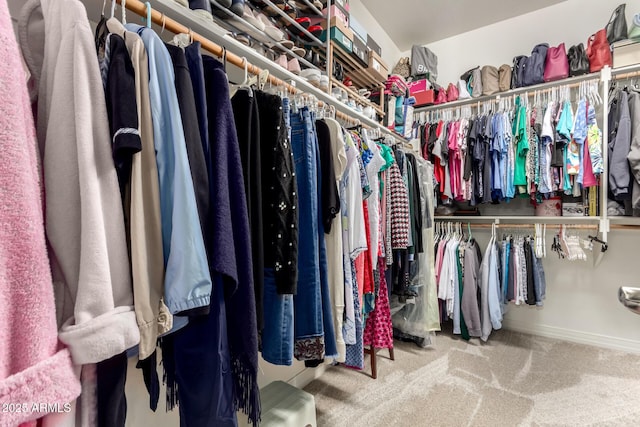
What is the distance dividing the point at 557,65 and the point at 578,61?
5.1 inches

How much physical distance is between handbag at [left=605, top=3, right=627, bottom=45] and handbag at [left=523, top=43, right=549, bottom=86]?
38cm

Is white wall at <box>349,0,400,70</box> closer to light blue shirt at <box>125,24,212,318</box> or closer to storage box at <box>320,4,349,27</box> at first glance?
storage box at <box>320,4,349,27</box>

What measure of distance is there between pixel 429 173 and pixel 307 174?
1545 mm

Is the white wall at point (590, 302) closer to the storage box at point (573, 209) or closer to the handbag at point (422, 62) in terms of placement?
the storage box at point (573, 209)

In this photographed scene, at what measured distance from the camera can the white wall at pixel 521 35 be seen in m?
2.42

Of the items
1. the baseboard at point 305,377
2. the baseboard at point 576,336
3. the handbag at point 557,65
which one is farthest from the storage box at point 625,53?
the baseboard at point 305,377

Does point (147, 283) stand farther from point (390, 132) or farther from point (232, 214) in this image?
point (390, 132)

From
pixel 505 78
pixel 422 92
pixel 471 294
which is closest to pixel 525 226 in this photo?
pixel 471 294

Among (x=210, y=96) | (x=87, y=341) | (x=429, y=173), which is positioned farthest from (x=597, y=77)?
(x=87, y=341)

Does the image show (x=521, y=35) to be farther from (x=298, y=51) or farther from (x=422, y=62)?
(x=298, y=51)

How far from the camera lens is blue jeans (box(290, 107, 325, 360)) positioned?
93cm

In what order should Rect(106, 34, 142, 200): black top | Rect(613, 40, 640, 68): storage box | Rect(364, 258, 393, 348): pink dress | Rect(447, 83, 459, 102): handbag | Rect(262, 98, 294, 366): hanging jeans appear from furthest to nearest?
Rect(447, 83, 459, 102): handbag < Rect(613, 40, 640, 68): storage box < Rect(364, 258, 393, 348): pink dress < Rect(262, 98, 294, 366): hanging jeans < Rect(106, 34, 142, 200): black top

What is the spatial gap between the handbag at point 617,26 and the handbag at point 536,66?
0.38 m

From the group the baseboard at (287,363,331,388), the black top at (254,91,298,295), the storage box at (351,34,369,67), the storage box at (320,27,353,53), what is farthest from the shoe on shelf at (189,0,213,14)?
the baseboard at (287,363,331,388)
